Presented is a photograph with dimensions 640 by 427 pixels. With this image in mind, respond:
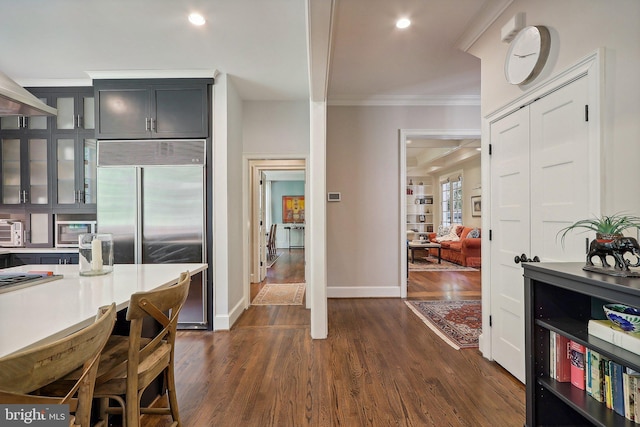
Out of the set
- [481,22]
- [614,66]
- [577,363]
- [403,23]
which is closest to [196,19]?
[403,23]

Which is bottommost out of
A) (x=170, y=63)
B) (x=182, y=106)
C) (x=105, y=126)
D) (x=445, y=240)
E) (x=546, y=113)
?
(x=445, y=240)

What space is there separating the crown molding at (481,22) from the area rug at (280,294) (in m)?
3.46

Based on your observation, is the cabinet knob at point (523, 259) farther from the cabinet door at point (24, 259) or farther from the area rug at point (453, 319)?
the cabinet door at point (24, 259)

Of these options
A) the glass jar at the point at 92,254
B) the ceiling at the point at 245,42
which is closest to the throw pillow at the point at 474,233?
the ceiling at the point at 245,42

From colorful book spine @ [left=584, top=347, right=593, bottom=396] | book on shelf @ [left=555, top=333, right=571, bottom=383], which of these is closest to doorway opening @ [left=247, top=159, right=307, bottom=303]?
book on shelf @ [left=555, top=333, right=571, bottom=383]

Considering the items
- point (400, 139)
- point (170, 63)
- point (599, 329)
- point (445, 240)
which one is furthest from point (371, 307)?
point (445, 240)

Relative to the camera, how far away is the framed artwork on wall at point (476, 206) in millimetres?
7649

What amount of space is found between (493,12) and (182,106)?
2.95 m

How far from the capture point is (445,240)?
784cm

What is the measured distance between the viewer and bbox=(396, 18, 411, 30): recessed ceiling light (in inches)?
95.2

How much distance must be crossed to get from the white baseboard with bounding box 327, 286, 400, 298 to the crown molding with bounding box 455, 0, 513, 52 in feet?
9.81

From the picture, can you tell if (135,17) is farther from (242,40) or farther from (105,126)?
(105,126)

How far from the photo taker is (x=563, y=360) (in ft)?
4.61

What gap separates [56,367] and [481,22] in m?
3.21
